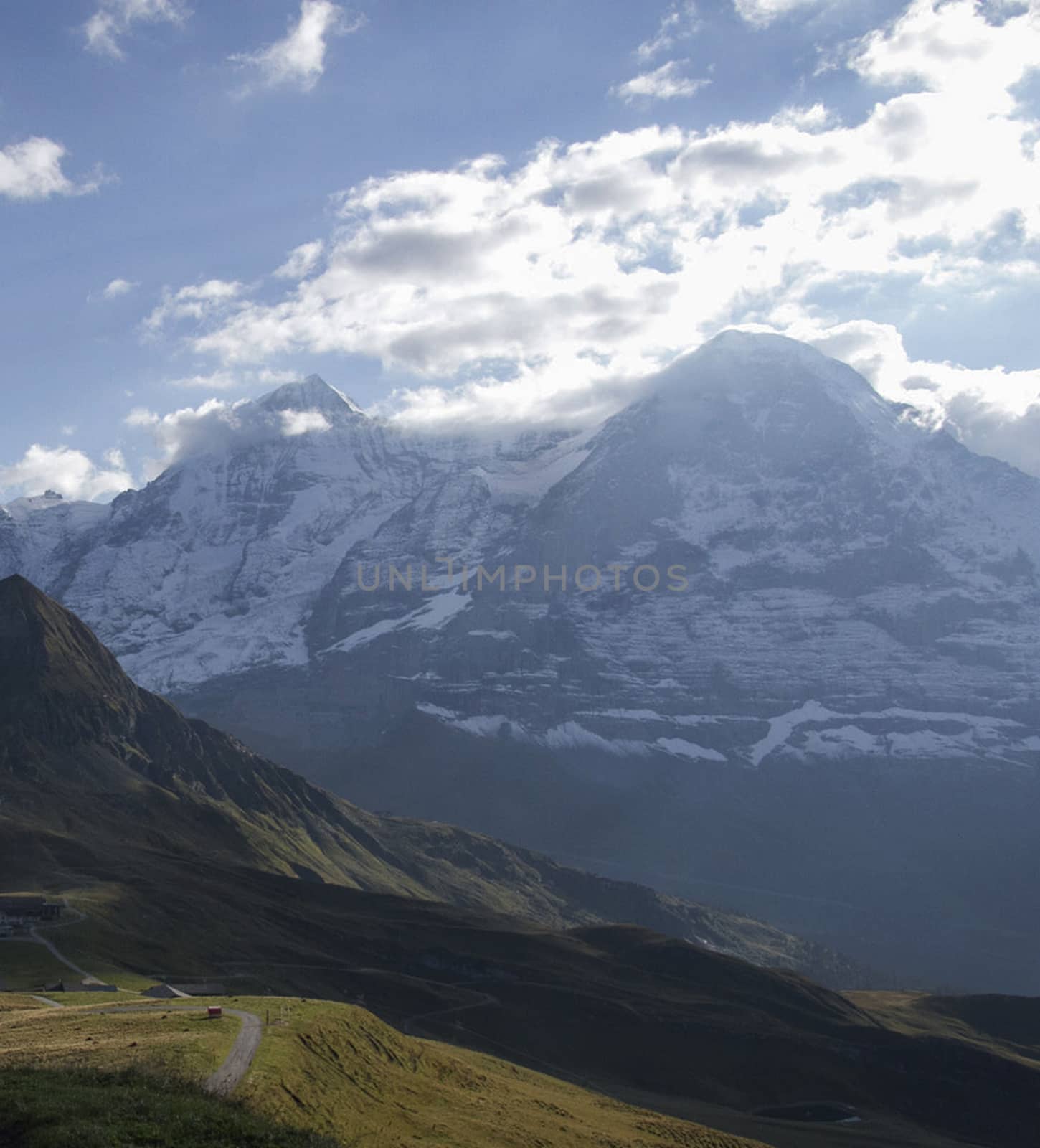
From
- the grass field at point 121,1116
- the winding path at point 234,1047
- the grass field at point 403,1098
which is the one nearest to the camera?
the grass field at point 121,1116

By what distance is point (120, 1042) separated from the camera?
2648 inches

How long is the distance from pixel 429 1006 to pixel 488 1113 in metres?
100

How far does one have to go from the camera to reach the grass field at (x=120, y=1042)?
205ft

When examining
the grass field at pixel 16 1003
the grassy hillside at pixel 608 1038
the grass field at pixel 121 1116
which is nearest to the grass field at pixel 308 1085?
the grass field at pixel 121 1116

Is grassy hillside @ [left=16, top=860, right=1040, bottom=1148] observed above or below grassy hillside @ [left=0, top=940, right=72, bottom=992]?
below

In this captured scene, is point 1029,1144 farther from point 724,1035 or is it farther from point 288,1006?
point 288,1006

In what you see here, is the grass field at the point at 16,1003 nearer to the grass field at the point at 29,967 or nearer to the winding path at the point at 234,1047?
the winding path at the point at 234,1047

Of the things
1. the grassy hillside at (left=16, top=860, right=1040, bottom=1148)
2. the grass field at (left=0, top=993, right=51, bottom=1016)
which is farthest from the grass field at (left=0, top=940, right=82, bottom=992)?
the grass field at (left=0, top=993, right=51, bottom=1016)

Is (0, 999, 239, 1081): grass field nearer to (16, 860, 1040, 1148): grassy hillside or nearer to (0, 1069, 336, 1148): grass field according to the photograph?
(0, 1069, 336, 1148): grass field

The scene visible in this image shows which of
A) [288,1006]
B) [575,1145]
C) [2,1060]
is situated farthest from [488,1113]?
[2,1060]

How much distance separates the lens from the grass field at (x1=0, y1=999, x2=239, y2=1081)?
62531 mm

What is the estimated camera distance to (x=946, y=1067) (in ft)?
650

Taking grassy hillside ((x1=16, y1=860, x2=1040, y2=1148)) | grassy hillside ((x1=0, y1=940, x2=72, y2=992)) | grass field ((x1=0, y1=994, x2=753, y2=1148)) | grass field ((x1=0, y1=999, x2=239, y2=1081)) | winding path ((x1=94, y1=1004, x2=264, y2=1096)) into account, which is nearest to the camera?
grass field ((x1=0, y1=994, x2=753, y2=1148))

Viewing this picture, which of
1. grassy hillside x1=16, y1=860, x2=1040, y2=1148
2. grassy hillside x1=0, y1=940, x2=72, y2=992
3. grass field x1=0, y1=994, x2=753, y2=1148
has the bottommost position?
grassy hillside x1=16, y1=860, x2=1040, y2=1148
